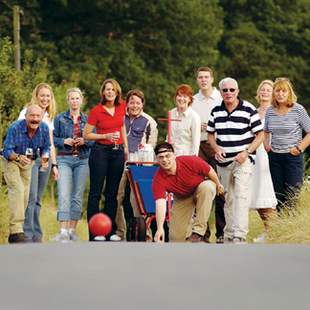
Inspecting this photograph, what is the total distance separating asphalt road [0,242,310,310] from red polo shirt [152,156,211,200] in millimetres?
4629

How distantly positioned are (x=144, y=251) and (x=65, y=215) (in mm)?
7039

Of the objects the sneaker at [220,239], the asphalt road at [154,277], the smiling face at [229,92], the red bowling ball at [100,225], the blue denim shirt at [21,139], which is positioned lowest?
the sneaker at [220,239]

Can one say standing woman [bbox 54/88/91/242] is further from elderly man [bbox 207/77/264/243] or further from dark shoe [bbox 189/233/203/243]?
dark shoe [bbox 189/233/203/243]

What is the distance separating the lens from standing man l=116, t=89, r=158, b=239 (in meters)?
18.8

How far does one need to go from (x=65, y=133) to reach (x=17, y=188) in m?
1.46

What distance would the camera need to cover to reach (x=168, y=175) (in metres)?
16.7

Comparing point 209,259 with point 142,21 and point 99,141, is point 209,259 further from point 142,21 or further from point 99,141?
point 142,21

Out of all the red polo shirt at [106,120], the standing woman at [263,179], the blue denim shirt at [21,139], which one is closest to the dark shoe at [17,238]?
the blue denim shirt at [21,139]

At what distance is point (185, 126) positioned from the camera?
18.4m

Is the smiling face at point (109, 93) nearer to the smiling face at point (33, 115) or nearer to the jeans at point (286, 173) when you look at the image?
the smiling face at point (33, 115)

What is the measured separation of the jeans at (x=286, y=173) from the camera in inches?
704

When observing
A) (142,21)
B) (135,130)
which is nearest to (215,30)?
(142,21)

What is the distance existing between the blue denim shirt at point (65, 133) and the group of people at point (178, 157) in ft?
0.03

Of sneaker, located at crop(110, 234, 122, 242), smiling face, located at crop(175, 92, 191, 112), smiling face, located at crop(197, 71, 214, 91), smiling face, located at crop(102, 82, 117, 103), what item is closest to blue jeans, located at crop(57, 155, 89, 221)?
sneaker, located at crop(110, 234, 122, 242)
